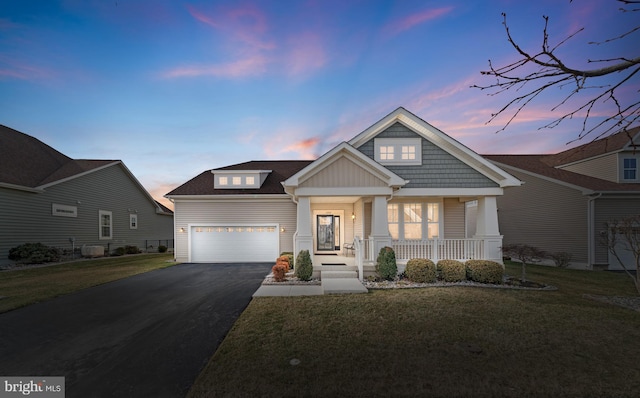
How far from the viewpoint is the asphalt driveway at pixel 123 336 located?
3.62 m

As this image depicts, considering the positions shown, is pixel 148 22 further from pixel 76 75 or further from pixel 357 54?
pixel 357 54

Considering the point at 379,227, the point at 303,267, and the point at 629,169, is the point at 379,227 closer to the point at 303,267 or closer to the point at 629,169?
→ the point at 303,267

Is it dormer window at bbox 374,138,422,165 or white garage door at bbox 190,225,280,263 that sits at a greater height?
dormer window at bbox 374,138,422,165

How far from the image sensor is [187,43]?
10.7 metres

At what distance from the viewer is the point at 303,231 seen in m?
9.97

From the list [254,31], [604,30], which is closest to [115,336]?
[604,30]

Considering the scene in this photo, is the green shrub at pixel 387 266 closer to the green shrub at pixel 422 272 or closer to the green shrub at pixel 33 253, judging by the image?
the green shrub at pixel 422 272

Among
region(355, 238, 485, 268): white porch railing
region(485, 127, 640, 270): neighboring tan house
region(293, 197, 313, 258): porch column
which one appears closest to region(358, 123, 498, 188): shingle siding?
region(355, 238, 485, 268): white porch railing

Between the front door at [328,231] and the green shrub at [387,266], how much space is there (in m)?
4.74

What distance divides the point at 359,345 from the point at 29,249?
18.2 meters

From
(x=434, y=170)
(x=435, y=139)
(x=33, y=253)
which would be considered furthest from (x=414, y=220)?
(x=33, y=253)

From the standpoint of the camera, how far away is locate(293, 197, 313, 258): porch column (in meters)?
9.83

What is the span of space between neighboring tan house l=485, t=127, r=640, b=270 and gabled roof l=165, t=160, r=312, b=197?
552 inches

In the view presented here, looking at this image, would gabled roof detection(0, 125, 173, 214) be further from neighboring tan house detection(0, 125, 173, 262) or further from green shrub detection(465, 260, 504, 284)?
green shrub detection(465, 260, 504, 284)
